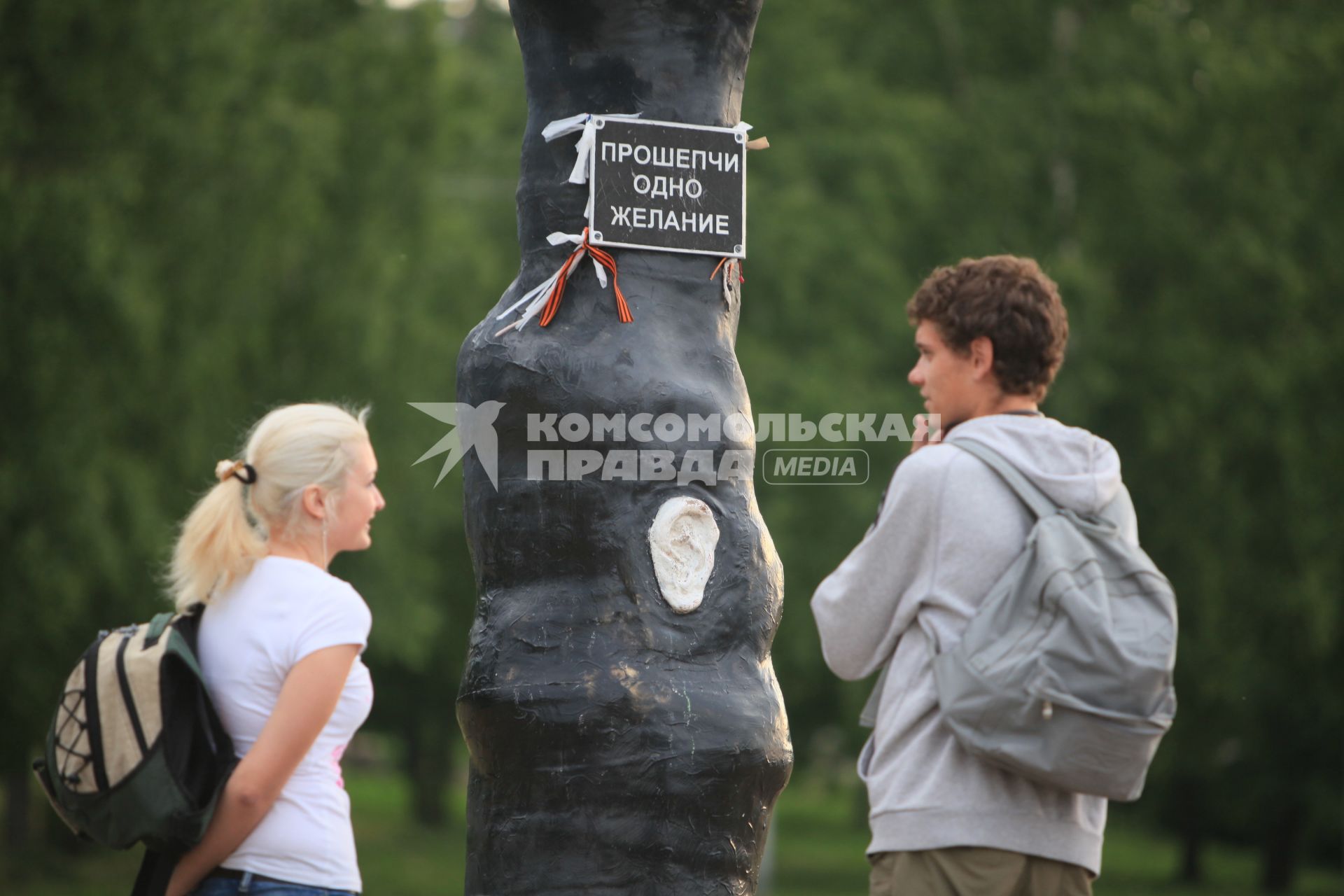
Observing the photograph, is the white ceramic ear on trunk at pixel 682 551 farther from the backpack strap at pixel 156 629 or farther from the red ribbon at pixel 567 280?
the backpack strap at pixel 156 629

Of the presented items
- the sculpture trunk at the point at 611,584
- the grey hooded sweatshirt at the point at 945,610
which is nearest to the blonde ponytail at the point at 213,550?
the sculpture trunk at the point at 611,584

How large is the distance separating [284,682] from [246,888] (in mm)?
397

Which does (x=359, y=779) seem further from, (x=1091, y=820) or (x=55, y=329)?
(x=1091, y=820)

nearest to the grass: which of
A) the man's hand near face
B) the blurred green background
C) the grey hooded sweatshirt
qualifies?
the blurred green background

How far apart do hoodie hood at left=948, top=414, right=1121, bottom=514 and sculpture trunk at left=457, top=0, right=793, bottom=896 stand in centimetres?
56

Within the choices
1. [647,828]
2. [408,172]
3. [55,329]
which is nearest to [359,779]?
[408,172]

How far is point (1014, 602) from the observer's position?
272cm

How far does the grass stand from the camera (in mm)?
14062

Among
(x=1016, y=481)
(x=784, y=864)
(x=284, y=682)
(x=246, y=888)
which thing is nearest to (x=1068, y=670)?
(x=1016, y=481)

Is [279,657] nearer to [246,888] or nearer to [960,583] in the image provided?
[246,888]

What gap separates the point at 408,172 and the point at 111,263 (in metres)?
3.41

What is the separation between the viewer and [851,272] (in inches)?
538

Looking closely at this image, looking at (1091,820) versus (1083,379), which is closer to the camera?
(1091,820)

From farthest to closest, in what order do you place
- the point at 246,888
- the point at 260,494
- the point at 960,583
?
the point at 260,494, the point at 246,888, the point at 960,583
